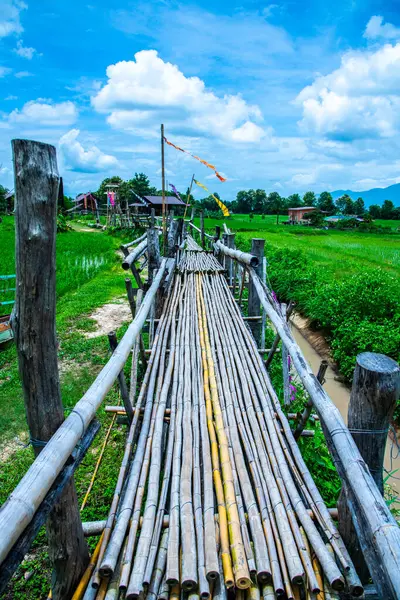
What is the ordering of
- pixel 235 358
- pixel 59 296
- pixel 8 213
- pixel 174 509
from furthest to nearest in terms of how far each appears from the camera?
pixel 8 213, pixel 59 296, pixel 235 358, pixel 174 509

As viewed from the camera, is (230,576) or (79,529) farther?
(79,529)

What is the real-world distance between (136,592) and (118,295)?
8038mm

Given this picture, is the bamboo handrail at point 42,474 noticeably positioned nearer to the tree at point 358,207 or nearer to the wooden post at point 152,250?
the wooden post at point 152,250

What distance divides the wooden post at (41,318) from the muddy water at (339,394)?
295cm

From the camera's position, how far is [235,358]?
3240mm

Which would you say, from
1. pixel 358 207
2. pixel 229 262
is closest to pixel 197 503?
pixel 229 262

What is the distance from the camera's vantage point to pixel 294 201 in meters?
60.0

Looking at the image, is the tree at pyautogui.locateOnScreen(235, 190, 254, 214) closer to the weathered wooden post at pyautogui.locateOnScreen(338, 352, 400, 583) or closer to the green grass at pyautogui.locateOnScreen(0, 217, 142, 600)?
the green grass at pyautogui.locateOnScreen(0, 217, 142, 600)

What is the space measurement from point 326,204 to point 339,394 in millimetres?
52673

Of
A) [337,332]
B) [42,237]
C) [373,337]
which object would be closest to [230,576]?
[42,237]

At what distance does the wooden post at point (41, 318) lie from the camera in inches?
46.9

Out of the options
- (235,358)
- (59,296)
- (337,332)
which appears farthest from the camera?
(59,296)

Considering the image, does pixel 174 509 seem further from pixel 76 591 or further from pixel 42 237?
pixel 42 237

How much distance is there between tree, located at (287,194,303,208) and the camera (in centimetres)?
5907
